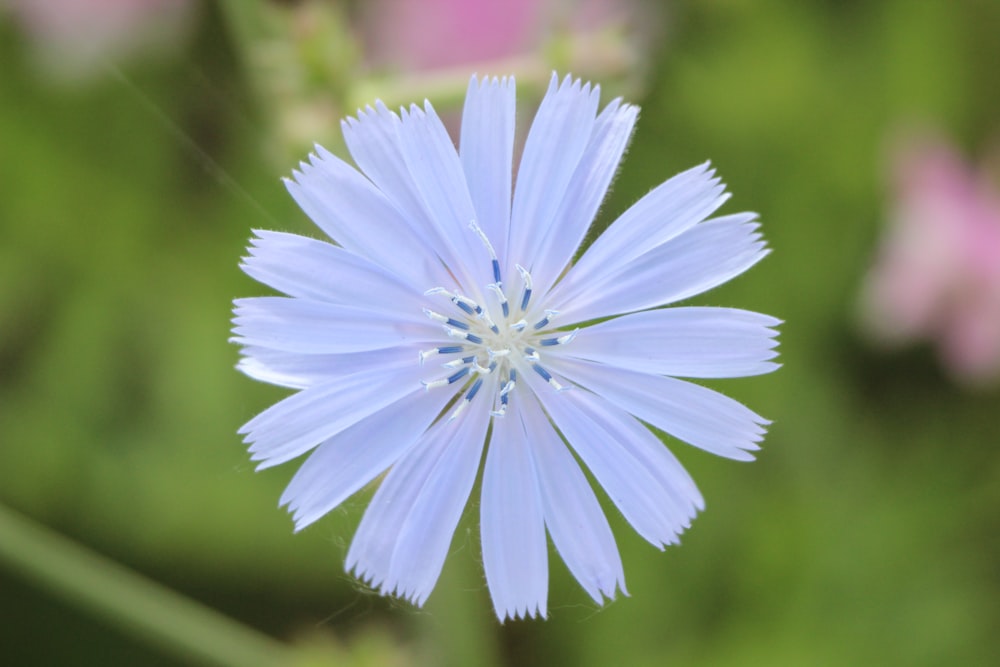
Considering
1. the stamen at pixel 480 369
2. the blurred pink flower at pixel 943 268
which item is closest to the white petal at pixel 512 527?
the stamen at pixel 480 369

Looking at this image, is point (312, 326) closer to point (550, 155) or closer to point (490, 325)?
point (490, 325)

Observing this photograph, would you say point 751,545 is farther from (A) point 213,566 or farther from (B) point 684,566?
(A) point 213,566

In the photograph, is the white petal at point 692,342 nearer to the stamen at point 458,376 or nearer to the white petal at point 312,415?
the stamen at point 458,376

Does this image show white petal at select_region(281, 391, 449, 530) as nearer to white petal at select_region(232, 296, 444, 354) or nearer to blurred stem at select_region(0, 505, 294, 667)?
white petal at select_region(232, 296, 444, 354)

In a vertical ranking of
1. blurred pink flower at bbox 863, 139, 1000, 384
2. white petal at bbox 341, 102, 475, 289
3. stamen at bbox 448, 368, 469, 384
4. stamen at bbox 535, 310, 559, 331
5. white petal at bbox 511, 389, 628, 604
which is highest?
blurred pink flower at bbox 863, 139, 1000, 384

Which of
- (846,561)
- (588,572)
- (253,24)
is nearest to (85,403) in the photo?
(253,24)

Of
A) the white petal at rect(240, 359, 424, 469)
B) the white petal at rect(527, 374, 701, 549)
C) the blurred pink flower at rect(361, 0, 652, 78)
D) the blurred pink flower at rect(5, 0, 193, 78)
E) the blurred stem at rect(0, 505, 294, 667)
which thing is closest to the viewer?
the white petal at rect(240, 359, 424, 469)

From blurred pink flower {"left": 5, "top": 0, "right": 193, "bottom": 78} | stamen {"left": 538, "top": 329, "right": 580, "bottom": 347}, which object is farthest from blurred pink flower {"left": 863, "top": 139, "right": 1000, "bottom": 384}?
blurred pink flower {"left": 5, "top": 0, "right": 193, "bottom": 78}

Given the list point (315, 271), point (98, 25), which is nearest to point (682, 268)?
point (315, 271)
